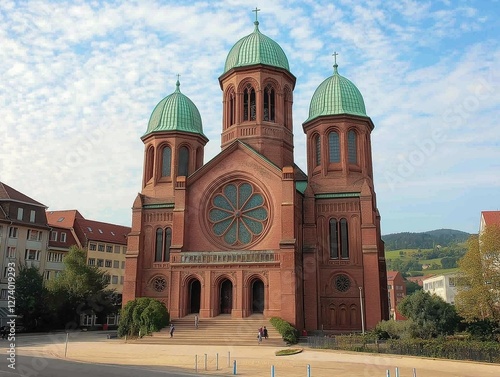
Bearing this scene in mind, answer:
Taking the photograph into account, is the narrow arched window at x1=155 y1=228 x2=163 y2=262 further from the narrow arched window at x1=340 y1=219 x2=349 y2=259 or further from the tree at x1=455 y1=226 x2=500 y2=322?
the tree at x1=455 y1=226 x2=500 y2=322

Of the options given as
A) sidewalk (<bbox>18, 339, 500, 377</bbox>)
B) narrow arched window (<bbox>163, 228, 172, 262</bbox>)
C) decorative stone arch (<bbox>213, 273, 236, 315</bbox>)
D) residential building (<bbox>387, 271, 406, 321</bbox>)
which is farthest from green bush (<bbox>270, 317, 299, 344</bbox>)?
residential building (<bbox>387, 271, 406, 321</bbox>)

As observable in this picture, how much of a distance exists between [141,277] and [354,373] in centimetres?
2945

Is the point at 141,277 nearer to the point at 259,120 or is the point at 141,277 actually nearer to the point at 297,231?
the point at 297,231

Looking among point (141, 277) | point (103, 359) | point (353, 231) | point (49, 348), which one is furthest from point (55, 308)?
point (353, 231)

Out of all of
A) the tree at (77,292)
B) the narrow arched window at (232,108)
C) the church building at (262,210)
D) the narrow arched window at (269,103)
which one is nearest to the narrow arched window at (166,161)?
the church building at (262,210)

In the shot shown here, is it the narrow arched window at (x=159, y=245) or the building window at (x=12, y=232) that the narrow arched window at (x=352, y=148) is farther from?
the building window at (x=12, y=232)

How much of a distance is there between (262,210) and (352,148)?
427 inches

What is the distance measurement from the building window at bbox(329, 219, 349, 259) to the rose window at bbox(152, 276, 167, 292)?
52.1 ft

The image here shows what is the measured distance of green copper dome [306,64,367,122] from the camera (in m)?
48.6

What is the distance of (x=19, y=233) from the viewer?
56875mm

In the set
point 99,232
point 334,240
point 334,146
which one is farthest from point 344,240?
point 99,232

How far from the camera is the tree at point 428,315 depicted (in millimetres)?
33347

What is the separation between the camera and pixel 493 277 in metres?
35.6

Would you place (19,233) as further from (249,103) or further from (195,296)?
(249,103)
